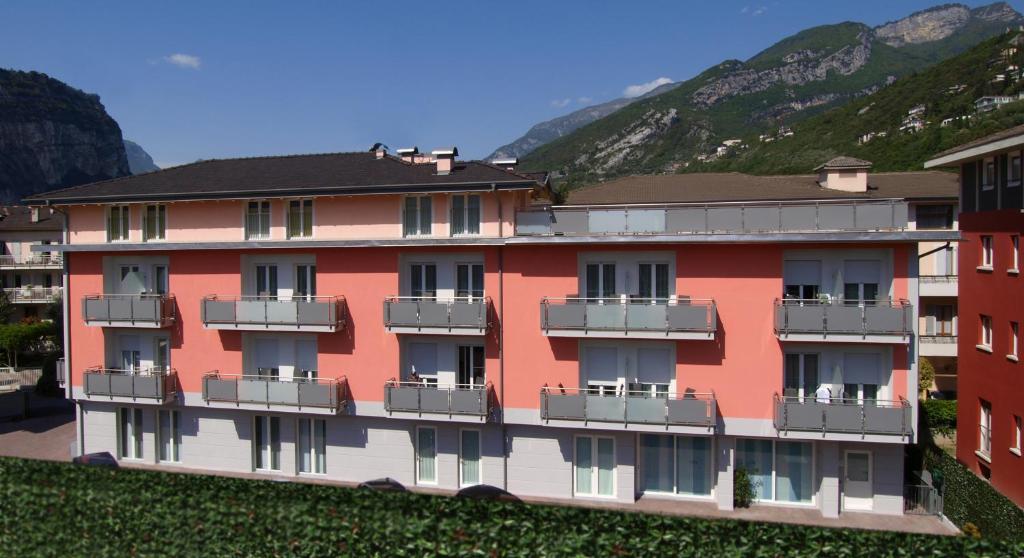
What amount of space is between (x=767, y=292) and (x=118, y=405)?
23.0 m

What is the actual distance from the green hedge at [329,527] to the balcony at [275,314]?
8252mm

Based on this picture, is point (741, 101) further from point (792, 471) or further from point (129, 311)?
point (129, 311)

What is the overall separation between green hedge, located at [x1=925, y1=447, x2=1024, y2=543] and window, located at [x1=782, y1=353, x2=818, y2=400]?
4.42 meters

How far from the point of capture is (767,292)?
19.1 m

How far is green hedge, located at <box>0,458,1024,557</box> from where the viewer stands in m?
10.5

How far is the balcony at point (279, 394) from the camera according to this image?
21.4 metres

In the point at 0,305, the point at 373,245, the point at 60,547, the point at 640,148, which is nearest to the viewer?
the point at 60,547

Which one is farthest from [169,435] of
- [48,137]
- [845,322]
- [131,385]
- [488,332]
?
[48,137]

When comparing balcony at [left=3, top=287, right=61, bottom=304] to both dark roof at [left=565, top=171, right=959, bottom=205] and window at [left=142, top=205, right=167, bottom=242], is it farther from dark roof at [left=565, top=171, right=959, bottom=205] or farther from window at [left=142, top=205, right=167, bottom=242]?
dark roof at [left=565, top=171, right=959, bottom=205]

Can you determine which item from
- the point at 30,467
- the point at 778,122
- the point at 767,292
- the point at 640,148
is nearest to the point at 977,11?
the point at 778,122

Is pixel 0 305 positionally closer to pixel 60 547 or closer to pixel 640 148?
pixel 60 547

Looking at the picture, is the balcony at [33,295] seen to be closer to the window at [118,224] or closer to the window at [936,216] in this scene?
the window at [118,224]

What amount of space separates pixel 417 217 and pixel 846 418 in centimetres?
1389

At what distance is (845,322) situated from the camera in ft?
59.3
